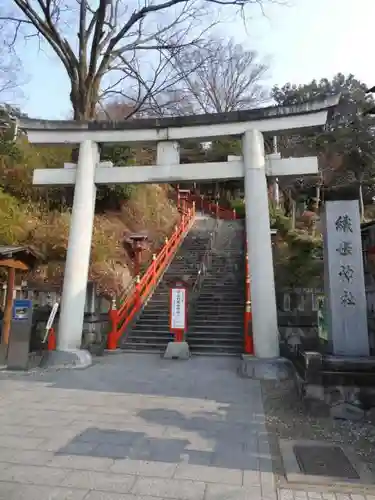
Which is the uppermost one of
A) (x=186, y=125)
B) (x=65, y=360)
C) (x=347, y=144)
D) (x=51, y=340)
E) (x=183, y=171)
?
(x=347, y=144)

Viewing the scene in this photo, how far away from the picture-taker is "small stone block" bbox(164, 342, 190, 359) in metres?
10.6

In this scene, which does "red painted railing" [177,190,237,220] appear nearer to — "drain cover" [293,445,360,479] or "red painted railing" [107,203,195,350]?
"red painted railing" [107,203,195,350]

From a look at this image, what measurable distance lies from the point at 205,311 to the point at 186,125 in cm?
638

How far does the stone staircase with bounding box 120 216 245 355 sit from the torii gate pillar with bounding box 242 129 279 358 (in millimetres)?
2702

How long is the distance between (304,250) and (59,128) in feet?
36.0

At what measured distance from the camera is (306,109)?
9.10 meters

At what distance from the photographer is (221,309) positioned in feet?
44.4

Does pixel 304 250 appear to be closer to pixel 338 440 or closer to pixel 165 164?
pixel 165 164

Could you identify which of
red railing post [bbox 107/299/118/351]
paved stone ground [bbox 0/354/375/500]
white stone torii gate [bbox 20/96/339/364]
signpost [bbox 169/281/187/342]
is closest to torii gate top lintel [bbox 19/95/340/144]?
white stone torii gate [bbox 20/96/339/364]

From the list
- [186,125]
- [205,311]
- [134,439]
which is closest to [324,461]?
[134,439]

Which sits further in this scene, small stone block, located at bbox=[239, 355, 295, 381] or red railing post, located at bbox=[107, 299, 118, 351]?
red railing post, located at bbox=[107, 299, 118, 351]

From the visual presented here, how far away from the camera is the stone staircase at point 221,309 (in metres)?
11.7

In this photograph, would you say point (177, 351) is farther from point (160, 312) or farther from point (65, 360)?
point (160, 312)

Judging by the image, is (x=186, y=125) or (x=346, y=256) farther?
(x=186, y=125)
